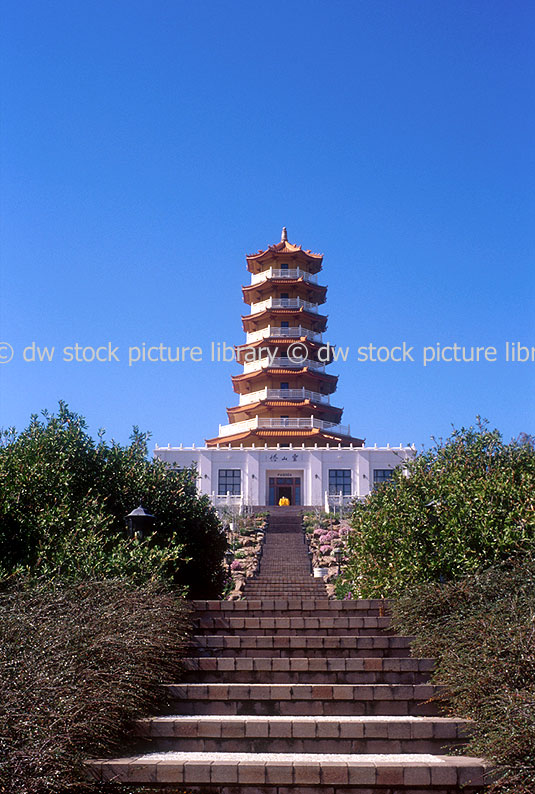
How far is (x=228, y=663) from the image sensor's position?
24.8 feet

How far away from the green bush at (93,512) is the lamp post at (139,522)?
0.20 m

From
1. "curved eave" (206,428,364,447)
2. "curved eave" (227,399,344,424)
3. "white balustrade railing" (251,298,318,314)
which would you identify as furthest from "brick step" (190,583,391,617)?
"white balustrade railing" (251,298,318,314)

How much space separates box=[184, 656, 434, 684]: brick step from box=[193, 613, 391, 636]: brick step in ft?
4.72

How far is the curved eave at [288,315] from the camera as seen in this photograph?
4591cm

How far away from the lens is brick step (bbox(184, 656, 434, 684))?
7445mm

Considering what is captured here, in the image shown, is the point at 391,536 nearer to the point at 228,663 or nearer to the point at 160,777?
the point at 228,663

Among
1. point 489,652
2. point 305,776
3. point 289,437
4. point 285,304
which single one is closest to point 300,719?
point 305,776

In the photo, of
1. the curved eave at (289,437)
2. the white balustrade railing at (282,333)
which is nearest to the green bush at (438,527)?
the curved eave at (289,437)

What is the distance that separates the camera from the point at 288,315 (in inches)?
1812

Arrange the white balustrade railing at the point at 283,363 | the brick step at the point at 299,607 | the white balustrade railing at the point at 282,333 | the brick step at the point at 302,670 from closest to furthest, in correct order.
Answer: the brick step at the point at 302,670 < the brick step at the point at 299,607 < the white balustrade railing at the point at 283,363 < the white balustrade railing at the point at 282,333

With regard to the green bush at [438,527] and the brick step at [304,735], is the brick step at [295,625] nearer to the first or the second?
the green bush at [438,527]

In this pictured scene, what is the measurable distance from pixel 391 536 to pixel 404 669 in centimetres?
401

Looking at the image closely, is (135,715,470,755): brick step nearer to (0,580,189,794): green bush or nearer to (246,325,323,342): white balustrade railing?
(0,580,189,794): green bush

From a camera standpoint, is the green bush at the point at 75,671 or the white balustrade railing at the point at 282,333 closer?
the green bush at the point at 75,671
